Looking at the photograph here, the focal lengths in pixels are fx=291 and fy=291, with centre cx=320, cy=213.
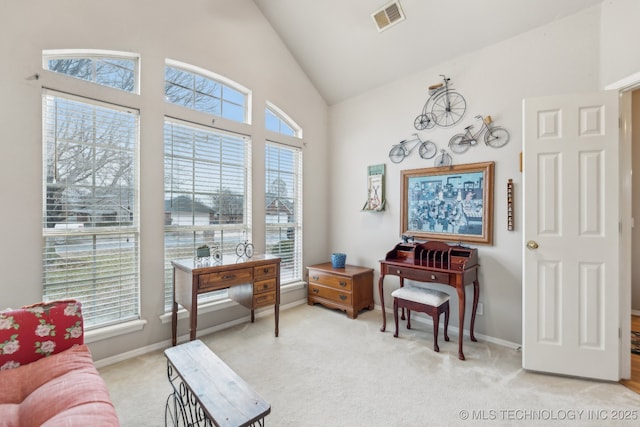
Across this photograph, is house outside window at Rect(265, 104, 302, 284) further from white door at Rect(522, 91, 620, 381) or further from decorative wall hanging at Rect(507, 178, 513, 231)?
white door at Rect(522, 91, 620, 381)

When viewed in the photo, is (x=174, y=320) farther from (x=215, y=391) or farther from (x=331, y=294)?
(x=331, y=294)

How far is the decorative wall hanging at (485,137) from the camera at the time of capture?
2.84 meters

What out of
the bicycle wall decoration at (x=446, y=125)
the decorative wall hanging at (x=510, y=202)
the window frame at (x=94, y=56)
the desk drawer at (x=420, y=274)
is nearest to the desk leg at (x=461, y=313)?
the desk drawer at (x=420, y=274)

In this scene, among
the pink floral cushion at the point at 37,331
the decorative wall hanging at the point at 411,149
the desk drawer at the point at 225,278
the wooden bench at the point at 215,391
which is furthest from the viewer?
the decorative wall hanging at the point at 411,149

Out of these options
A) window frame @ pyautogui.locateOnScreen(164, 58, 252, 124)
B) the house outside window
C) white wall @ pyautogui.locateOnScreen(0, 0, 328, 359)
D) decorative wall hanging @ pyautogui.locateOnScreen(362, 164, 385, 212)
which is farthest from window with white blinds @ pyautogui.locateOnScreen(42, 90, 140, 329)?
decorative wall hanging @ pyautogui.locateOnScreen(362, 164, 385, 212)

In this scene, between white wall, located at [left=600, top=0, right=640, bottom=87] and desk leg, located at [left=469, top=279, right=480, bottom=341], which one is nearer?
white wall, located at [left=600, top=0, right=640, bottom=87]

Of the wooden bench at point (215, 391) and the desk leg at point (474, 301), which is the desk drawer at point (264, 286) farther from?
the desk leg at point (474, 301)

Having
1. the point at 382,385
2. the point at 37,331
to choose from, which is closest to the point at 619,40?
the point at 382,385

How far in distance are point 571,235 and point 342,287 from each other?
228 centimetres

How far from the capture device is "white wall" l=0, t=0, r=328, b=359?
2.05 metres

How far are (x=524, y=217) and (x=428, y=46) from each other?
2.04m

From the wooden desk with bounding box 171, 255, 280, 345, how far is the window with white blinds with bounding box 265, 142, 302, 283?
29.7 inches

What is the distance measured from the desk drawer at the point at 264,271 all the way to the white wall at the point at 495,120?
1.46 meters

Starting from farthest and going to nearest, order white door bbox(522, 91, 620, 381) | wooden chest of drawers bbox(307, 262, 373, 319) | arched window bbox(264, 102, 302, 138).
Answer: arched window bbox(264, 102, 302, 138)
wooden chest of drawers bbox(307, 262, 373, 319)
white door bbox(522, 91, 620, 381)
